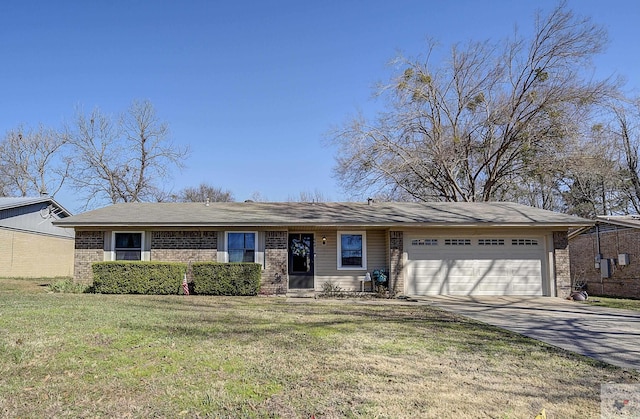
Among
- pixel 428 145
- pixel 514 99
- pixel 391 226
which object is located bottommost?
pixel 391 226

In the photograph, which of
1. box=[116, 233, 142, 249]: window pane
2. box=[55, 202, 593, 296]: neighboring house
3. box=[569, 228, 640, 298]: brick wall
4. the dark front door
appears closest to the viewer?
box=[55, 202, 593, 296]: neighboring house

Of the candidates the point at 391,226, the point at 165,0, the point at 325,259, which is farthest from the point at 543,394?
the point at 165,0

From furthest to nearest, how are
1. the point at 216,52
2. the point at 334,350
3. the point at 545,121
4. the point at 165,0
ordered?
the point at 545,121 < the point at 216,52 < the point at 165,0 < the point at 334,350

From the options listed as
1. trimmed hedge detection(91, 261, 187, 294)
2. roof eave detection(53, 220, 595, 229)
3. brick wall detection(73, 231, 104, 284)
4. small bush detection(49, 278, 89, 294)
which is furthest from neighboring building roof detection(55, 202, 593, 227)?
small bush detection(49, 278, 89, 294)

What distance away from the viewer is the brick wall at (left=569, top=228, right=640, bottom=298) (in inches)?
607

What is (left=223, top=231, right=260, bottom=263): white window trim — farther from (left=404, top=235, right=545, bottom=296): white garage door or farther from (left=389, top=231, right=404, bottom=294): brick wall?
(left=404, top=235, right=545, bottom=296): white garage door

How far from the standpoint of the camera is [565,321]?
29.1 feet

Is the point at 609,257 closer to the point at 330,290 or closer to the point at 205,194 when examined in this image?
the point at 330,290

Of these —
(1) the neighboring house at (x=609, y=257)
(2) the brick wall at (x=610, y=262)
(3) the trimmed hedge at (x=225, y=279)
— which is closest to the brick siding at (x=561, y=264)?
(1) the neighboring house at (x=609, y=257)

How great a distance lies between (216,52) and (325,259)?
26.3 feet

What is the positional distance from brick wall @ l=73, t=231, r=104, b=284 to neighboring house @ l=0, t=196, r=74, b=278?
9276 millimetres

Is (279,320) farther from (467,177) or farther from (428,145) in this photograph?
(467,177)

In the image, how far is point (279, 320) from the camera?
26.4 ft

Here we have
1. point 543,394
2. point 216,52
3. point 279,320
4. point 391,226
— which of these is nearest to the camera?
point 543,394
